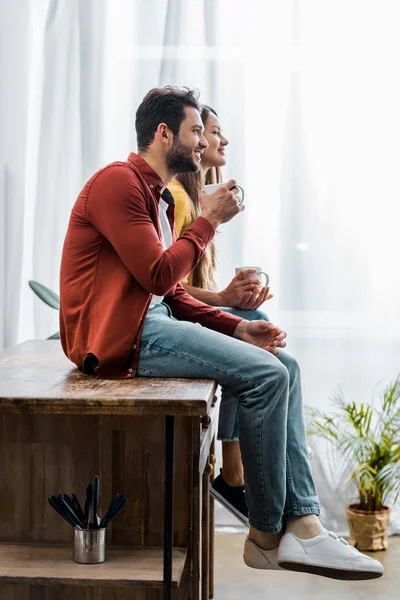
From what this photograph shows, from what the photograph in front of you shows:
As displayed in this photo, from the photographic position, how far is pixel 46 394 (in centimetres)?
161

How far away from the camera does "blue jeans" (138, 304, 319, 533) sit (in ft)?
5.96

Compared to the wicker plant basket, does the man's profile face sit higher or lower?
higher

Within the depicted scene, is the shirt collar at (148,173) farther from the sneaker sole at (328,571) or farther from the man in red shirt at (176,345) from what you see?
the sneaker sole at (328,571)

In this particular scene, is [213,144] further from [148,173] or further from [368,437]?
[368,437]

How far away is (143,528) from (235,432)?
1.58 ft

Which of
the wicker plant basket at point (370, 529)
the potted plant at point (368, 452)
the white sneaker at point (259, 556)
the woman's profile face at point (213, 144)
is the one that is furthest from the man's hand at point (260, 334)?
the wicker plant basket at point (370, 529)

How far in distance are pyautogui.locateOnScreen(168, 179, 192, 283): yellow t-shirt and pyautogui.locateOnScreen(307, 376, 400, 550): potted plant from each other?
3.59ft

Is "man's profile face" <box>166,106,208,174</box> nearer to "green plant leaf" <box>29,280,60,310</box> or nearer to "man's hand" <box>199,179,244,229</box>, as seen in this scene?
"man's hand" <box>199,179,244,229</box>

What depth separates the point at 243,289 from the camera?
2.30m

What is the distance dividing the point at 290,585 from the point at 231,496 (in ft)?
2.32

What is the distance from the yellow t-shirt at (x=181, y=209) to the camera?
2500mm

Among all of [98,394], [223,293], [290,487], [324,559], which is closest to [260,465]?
[290,487]

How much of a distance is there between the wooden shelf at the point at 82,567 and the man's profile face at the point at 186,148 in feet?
2.86

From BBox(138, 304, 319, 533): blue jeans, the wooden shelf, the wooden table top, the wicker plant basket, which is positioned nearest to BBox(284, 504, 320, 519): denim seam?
BBox(138, 304, 319, 533): blue jeans
